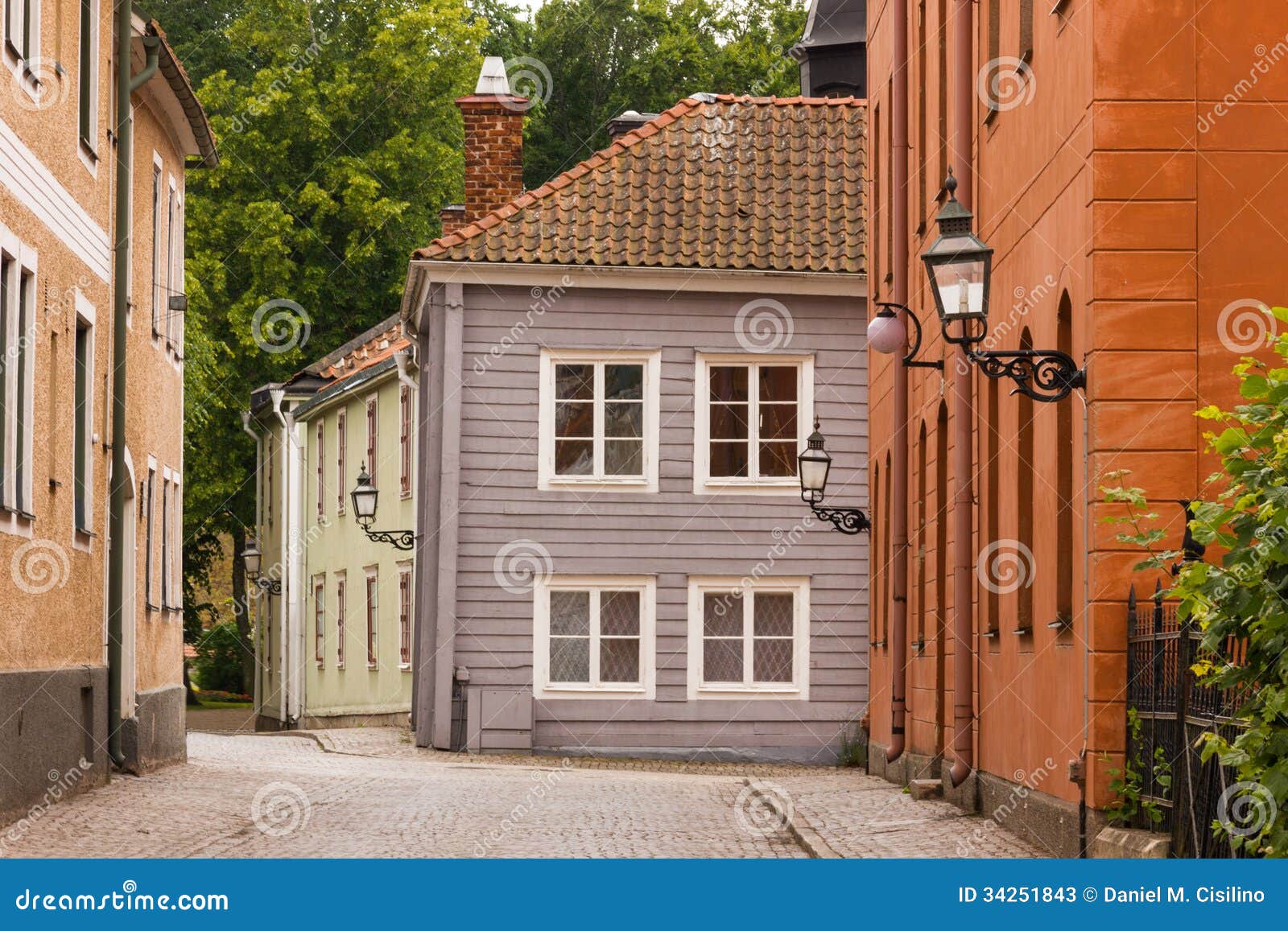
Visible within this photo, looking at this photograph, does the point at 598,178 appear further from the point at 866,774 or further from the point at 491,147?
the point at 866,774

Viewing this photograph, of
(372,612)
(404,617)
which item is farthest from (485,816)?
(372,612)

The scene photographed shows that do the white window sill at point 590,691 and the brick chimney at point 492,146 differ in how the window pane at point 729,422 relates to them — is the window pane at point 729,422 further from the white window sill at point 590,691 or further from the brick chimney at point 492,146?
the brick chimney at point 492,146

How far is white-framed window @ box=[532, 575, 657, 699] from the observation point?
25234mm

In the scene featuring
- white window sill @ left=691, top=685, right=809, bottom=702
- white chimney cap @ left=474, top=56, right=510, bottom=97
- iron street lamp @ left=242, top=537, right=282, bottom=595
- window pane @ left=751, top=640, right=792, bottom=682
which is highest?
white chimney cap @ left=474, top=56, right=510, bottom=97

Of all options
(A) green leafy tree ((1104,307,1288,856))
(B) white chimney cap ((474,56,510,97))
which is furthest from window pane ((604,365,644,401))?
(A) green leafy tree ((1104,307,1288,856))

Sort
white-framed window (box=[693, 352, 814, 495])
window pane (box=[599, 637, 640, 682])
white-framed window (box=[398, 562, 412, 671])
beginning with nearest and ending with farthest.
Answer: window pane (box=[599, 637, 640, 682]), white-framed window (box=[693, 352, 814, 495]), white-framed window (box=[398, 562, 412, 671])

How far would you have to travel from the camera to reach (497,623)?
25.1m

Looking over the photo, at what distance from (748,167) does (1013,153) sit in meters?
13.9

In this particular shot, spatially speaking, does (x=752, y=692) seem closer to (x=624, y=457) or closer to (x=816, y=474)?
(x=624, y=457)

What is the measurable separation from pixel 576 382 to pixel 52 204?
11.1 metres

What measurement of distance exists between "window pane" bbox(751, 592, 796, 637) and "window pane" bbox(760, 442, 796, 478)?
1.54m

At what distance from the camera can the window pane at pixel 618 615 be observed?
25.5 meters

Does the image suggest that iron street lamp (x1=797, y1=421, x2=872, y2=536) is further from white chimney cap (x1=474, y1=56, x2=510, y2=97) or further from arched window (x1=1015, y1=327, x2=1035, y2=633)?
white chimney cap (x1=474, y1=56, x2=510, y2=97)

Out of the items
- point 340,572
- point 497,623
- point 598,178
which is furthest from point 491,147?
point 340,572
